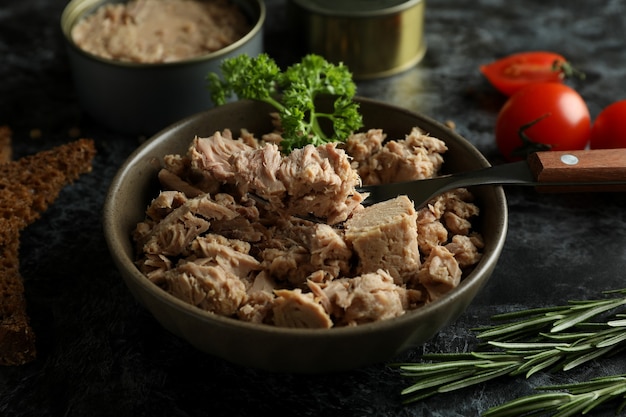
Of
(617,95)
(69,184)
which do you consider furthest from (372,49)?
(69,184)

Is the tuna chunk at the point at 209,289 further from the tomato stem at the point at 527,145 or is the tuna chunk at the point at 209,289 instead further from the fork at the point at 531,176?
the tomato stem at the point at 527,145

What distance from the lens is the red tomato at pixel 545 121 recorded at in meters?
3.99

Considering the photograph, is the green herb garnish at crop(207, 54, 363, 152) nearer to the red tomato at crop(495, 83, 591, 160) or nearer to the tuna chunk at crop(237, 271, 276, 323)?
the tuna chunk at crop(237, 271, 276, 323)

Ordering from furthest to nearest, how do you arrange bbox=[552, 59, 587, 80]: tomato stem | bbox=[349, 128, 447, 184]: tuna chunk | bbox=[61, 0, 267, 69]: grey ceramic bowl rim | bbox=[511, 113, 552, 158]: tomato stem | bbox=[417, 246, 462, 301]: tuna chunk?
bbox=[552, 59, 587, 80]: tomato stem, bbox=[61, 0, 267, 69]: grey ceramic bowl rim, bbox=[511, 113, 552, 158]: tomato stem, bbox=[349, 128, 447, 184]: tuna chunk, bbox=[417, 246, 462, 301]: tuna chunk

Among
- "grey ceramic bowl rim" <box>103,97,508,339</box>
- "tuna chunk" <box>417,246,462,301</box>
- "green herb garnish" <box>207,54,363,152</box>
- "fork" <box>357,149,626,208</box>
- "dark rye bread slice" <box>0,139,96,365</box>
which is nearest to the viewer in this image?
"grey ceramic bowl rim" <box>103,97,508,339</box>

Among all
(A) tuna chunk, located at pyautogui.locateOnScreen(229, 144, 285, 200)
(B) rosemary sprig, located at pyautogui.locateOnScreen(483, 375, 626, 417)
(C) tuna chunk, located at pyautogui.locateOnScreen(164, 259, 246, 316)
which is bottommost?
(B) rosemary sprig, located at pyautogui.locateOnScreen(483, 375, 626, 417)

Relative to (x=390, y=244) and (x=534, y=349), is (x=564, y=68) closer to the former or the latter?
(x=534, y=349)

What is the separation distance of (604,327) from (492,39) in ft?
8.59

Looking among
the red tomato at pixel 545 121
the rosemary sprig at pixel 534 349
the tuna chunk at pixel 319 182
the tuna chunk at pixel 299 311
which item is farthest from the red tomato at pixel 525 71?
the tuna chunk at pixel 299 311

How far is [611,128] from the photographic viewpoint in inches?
156

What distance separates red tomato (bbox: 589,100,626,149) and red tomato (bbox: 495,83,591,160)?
2.2 inches

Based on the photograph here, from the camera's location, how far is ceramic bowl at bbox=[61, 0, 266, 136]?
405 cm

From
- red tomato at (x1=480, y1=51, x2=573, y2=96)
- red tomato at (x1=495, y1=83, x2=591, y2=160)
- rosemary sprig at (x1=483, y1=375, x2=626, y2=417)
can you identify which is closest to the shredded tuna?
rosemary sprig at (x1=483, y1=375, x2=626, y2=417)

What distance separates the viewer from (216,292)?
2.69 m
